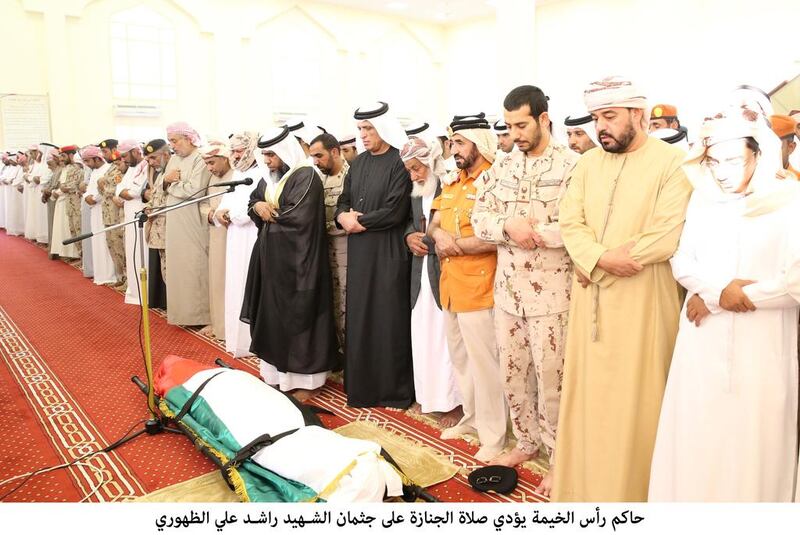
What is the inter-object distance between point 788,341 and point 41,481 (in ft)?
9.36

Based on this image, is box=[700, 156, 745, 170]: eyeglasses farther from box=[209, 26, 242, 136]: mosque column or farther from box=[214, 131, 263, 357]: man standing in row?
box=[209, 26, 242, 136]: mosque column

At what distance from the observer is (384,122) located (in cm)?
332

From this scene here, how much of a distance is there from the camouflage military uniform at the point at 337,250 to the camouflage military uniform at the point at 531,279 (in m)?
1.30

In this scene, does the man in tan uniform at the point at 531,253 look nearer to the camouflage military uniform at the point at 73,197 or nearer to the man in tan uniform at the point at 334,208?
the man in tan uniform at the point at 334,208

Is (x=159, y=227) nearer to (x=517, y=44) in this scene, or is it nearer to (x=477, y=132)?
(x=477, y=132)

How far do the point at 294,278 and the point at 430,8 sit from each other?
12261mm

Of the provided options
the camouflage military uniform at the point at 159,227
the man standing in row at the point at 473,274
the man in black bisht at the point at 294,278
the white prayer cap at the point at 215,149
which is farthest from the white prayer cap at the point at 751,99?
the camouflage military uniform at the point at 159,227

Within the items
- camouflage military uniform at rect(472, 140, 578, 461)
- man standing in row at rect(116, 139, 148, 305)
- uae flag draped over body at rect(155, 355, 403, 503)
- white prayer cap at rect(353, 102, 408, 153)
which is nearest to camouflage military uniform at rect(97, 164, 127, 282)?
man standing in row at rect(116, 139, 148, 305)

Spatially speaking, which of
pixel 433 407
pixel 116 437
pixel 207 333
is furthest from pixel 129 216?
pixel 433 407

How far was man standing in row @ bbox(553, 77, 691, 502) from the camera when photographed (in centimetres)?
205

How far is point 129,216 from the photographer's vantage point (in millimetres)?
6234

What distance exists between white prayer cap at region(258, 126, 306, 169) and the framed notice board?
929 cm

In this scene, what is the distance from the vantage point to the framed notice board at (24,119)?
10805 mm

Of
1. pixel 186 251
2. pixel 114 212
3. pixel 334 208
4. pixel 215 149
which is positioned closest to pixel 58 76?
pixel 114 212
